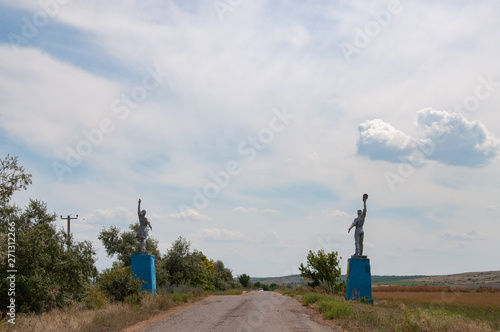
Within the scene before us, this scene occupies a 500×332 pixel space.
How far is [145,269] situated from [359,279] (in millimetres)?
10762

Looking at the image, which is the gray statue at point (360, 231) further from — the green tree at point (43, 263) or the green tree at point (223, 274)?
the green tree at point (223, 274)

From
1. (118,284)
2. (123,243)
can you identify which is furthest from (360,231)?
(123,243)

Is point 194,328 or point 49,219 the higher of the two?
point 49,219

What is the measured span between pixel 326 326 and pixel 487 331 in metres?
4.86

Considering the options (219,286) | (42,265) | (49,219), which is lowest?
(219,286)

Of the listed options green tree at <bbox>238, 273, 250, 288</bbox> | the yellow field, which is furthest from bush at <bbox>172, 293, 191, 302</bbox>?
green tree at <bbox>238, 273, 250, 288</bbox>

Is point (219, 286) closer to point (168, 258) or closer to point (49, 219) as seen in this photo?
point (168, 258)

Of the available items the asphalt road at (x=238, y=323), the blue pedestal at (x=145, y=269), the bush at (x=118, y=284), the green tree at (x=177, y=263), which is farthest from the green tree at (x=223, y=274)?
the asphalt road at (x=238, y=323)

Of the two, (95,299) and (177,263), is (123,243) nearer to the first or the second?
(177,263)

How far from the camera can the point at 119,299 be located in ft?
63.4

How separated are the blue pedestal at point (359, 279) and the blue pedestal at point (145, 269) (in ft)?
32.7

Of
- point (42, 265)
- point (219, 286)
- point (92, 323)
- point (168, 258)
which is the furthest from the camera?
point (219, 286)

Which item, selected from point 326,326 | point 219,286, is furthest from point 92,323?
point 219,286

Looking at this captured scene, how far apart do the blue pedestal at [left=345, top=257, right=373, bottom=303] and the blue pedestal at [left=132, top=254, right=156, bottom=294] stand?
997 cm
